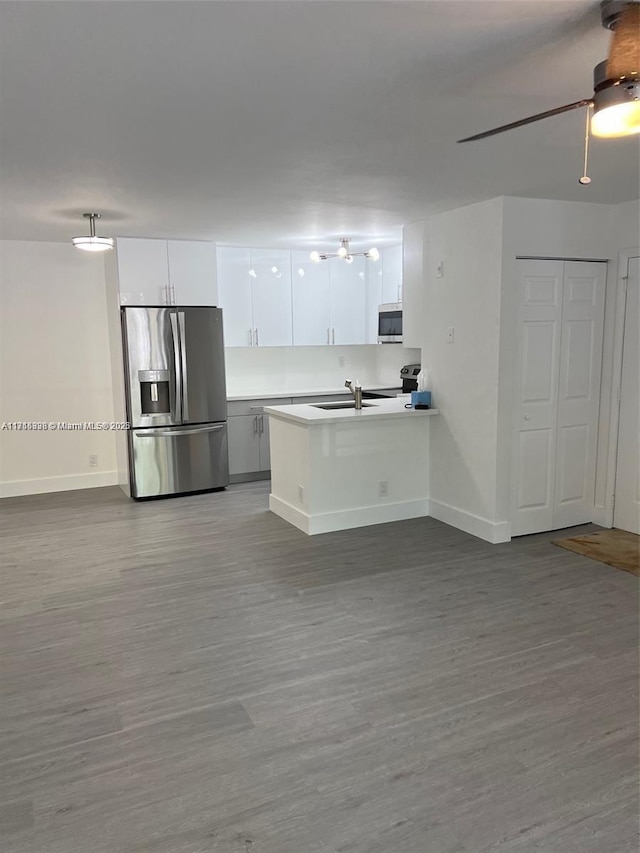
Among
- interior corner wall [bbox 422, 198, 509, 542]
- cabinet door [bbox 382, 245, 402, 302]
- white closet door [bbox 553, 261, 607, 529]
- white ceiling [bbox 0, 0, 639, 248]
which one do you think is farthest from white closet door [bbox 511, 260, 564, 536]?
cabinet door [bbox 382, 245, 402, 302]

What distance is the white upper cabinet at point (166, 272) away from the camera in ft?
18.0

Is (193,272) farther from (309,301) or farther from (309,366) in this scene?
(309,366)

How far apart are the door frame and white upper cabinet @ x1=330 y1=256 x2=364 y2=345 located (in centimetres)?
313

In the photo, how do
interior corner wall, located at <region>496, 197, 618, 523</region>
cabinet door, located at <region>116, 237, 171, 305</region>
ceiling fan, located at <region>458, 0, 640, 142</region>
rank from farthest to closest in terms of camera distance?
cabinet door, located at <region>116, 237, 171, 305</region> → interior corner wall, located at <region>496, 197, 618, 523</region> → ceiling fan, located at <region>458, 0, 640, 142</region>

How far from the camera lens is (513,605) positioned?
3355 mm

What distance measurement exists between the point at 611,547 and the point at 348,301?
13.1 ft

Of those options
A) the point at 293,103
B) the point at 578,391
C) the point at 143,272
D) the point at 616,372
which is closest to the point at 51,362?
the point at 143,272

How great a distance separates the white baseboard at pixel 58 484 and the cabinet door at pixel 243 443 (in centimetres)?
128

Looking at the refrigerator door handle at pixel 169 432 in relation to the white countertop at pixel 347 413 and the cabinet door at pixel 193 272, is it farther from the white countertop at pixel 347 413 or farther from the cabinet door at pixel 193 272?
the cabinet door at pixel 193 272

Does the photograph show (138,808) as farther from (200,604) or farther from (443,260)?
(443,260)

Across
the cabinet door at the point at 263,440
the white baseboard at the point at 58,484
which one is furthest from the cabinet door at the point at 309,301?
the white baseboard at the point at 58,484

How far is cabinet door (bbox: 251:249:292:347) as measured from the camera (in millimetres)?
6488

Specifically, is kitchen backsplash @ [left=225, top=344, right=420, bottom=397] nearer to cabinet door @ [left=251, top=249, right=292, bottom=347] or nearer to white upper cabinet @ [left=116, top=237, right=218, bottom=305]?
cabinet door @ [left=251, top=249, right=292, bottom=347]

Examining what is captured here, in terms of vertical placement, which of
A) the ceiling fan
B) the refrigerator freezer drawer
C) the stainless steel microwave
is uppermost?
the ceiling fan
